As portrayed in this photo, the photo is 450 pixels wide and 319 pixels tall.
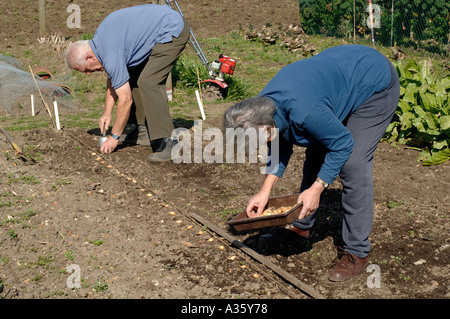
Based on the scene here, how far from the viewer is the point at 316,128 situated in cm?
301

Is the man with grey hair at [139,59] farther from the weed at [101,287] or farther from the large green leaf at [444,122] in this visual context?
the large green leaf at [444,122]

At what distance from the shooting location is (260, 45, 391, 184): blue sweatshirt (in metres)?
3.01

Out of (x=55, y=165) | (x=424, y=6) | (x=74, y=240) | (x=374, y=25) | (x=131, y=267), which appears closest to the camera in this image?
(x=131, y=267)

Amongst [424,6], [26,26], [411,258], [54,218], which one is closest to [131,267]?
[54,218]

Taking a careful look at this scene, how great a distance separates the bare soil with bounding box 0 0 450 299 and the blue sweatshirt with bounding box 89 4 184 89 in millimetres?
1159

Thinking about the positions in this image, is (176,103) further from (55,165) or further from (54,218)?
(54,218)

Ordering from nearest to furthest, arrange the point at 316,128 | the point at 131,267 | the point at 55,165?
the point at 316,128
the point at 131,267
the point at 55,165

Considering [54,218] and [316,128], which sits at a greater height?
[316,128]

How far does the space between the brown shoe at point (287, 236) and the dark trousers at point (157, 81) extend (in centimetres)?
229

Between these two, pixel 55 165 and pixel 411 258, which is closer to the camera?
pixel 411 258

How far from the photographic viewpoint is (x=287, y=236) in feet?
14.0

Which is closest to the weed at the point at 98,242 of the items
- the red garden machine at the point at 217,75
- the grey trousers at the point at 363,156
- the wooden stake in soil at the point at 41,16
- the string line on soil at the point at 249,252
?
the string line on soil at the point at 249,252

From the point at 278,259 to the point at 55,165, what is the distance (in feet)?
9.92

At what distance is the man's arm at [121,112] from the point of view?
5508mm
